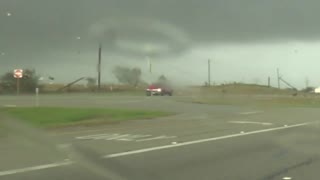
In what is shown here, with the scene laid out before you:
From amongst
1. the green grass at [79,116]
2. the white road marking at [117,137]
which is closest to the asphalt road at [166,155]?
the white road marking at [117,137]

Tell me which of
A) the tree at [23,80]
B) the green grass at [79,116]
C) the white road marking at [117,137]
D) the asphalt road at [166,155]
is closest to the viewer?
the asphalt road at [166,155]

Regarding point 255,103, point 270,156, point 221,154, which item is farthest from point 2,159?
point 255,103

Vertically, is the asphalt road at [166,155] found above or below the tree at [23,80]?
below

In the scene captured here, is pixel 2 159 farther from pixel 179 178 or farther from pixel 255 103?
pixel 255 103

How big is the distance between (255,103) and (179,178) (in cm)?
3831

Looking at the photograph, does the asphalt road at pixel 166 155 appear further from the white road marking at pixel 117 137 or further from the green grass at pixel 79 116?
the green grass at pixel 79 116

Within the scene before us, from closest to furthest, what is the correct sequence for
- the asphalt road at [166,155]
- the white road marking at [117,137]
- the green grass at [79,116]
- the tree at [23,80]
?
the asphalt road at [166,155]
the white road marking at [117,137]
the tree at [23,80]
the green grass at [79,116]

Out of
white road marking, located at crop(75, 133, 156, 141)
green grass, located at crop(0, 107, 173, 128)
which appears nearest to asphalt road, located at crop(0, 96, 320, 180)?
white road marking, located at crop(75, 133, 156, 141)

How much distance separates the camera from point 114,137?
19.2 metres

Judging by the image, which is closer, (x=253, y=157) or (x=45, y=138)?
(x=45, y=138)

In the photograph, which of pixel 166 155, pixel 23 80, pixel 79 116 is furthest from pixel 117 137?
A: pixel 23 80

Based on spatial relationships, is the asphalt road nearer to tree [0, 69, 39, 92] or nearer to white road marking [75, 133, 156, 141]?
white road marking [75, 133, 156, 141]

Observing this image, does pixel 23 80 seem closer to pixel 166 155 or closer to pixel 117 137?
pixel 117 137

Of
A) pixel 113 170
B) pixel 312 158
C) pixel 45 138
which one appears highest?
pixel 45 138
